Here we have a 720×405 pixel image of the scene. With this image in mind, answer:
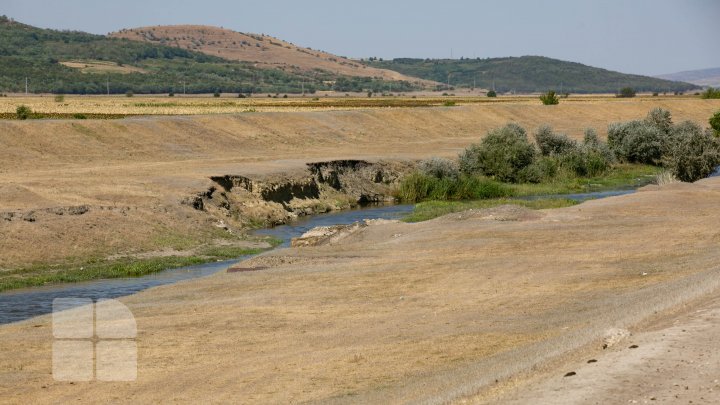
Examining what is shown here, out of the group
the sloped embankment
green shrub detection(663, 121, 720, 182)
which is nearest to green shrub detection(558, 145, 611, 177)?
green shrub detection(663, 121, 720, 182)

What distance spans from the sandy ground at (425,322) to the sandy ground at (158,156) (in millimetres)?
6552

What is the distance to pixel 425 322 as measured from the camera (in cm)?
2239

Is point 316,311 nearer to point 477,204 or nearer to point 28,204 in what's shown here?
point 28,204

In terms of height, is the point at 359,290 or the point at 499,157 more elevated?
the point at 499,157

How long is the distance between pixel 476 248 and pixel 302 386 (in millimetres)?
14195

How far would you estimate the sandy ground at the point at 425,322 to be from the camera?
16.5 m

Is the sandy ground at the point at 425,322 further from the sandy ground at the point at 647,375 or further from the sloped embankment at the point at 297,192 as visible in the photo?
the sloped embankment at the point at 297,192

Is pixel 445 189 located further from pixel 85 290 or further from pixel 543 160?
pixel 85 290

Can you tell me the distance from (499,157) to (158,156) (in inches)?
696

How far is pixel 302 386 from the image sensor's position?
18.0 meters

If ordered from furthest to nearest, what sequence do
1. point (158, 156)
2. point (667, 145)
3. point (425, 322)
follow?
point (667, 145) → point (158, 156) → point (425, 322)

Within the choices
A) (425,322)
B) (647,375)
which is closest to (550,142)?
(425,322)

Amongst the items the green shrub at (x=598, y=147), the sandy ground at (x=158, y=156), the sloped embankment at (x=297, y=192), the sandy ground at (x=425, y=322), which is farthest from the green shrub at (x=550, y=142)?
the sandy ground at (x=425, y=322)

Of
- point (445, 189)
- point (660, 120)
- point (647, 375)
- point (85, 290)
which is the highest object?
point (660, 120)
